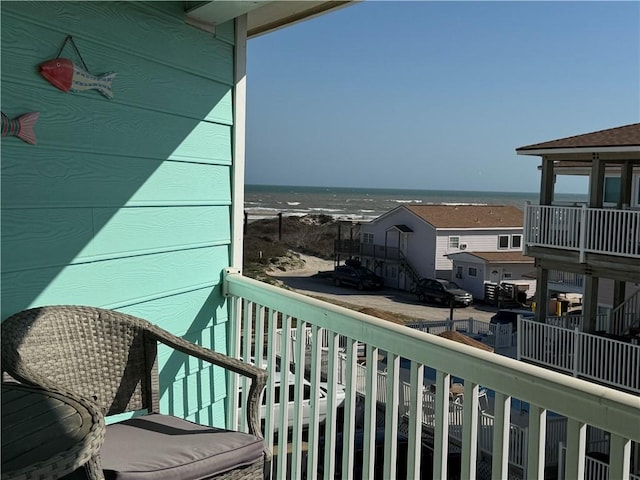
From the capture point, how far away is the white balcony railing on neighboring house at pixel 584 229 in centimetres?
938

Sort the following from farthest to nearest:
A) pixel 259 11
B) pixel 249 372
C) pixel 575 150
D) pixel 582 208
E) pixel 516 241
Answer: pixel 516 241 < pixel 582 208 < pixel 575 150 < pixel 259 11 < pixel 249 372

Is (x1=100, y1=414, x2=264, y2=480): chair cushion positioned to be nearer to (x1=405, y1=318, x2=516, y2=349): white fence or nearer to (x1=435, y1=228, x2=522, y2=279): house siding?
(x1=405, y1=318, x2=516, y2=349): white fence

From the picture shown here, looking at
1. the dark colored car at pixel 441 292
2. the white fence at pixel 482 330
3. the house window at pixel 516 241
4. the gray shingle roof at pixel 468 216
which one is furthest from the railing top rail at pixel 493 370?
the house window at pixel 516 241

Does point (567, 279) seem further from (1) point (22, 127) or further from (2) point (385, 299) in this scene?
(1) point (22, 127)

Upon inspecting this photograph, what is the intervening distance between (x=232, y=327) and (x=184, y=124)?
0.86m

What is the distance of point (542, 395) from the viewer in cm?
121

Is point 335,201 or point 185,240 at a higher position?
point 185,240

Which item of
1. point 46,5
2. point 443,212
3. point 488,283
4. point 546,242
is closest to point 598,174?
point 546,242

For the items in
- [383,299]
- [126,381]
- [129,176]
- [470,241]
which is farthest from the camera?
[470,241]

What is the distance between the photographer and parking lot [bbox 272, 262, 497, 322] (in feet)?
74.0

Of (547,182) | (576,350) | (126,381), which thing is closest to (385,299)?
(547,182)

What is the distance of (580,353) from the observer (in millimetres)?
9859

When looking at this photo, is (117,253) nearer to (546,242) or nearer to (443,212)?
(546,242)

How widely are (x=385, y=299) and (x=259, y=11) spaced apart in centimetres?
2330
